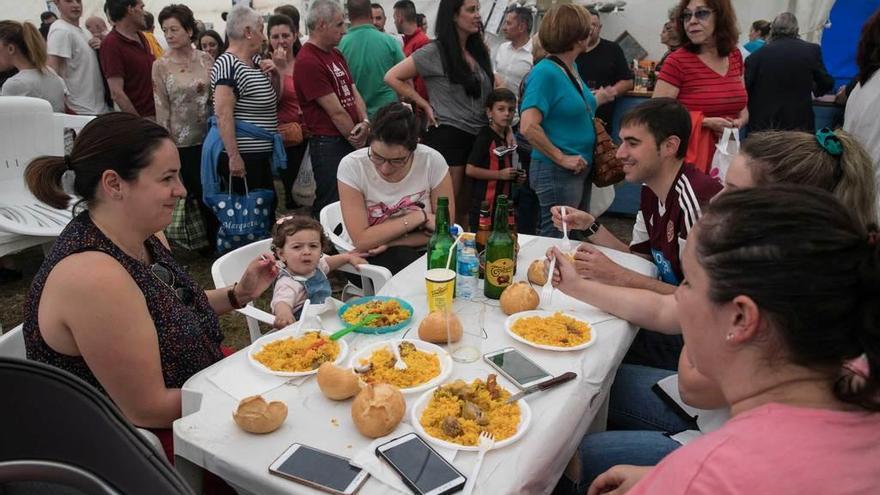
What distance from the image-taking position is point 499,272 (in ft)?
6.61

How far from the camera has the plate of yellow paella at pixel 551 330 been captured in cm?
166

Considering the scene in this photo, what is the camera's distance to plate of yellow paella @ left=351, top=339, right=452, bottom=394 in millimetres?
1480

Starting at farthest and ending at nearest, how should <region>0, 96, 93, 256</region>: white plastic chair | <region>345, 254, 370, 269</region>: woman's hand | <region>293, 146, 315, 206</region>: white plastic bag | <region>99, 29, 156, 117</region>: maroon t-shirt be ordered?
<region>293, 146, 315, 206</region>: white plastic bag, <region>99, 29, 156, 117</region>: maroon t-shirt, <region>0, 96, 93, 256</region>: white plastic chair, <region>345, 254, 370, 269</region>: woman's hand

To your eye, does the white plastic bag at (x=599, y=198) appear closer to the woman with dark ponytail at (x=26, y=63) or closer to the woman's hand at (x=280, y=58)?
the woman's hand at (x=280, y=58)

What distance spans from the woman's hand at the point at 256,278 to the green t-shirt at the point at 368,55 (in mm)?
2493

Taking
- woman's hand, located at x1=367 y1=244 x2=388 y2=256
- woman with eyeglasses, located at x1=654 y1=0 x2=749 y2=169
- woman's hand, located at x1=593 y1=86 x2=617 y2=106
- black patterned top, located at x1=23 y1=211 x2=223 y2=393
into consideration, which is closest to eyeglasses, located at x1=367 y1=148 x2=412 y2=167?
woman's hand, located at x1=367 y1=244 x2=388 y2=256

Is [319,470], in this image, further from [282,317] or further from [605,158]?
[605,158]

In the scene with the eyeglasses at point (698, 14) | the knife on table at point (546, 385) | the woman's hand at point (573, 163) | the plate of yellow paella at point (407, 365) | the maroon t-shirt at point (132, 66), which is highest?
the eyeglasses at point (698, 14)

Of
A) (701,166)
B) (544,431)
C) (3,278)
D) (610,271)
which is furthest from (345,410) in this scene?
(3,278)

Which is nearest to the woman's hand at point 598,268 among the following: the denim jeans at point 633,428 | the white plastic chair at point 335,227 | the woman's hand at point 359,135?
the denim jeans at point 633,428

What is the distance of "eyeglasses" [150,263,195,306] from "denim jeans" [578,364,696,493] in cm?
131

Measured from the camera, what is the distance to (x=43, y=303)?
4.79ft

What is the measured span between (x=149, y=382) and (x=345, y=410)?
535 millimetres

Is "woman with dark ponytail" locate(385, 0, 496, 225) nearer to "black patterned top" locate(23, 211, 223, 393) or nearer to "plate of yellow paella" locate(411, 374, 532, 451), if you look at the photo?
"black patterned top" locate(23, 211, 223, 393)
